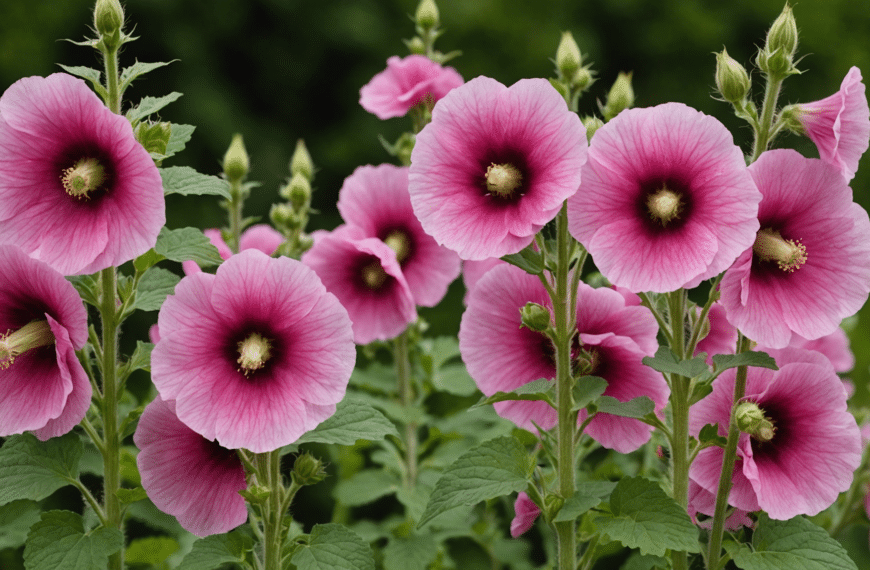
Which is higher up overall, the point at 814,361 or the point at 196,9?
the point at 196,9

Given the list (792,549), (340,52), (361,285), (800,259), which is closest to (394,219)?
(361,285)

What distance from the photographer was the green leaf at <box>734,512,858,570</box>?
1284 mm

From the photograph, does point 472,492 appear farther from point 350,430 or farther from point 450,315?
point 450,315

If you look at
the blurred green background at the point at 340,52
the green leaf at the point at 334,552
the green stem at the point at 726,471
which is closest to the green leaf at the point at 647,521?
the green stem at the point at 726,471

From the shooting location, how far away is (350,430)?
4.39 ft

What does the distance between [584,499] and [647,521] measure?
0.10 m

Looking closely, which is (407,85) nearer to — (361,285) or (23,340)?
(361,285)

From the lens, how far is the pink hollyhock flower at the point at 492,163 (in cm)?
126

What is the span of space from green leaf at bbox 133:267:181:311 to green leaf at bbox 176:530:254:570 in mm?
362

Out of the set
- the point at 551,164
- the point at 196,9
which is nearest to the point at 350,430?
the point at 551,164

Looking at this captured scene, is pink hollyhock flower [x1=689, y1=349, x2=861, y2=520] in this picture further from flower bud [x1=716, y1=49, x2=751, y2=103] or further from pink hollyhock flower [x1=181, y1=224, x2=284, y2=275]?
pink hollyhock flower [x1=181, y1=224, x2=284, y2=275]

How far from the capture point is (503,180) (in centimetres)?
133

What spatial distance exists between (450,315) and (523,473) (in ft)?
9.12

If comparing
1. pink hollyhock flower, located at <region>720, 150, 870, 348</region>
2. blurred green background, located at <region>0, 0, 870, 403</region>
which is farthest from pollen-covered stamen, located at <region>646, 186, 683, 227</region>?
blurred green background, located at <region>0, 0, 870, 403</region>
